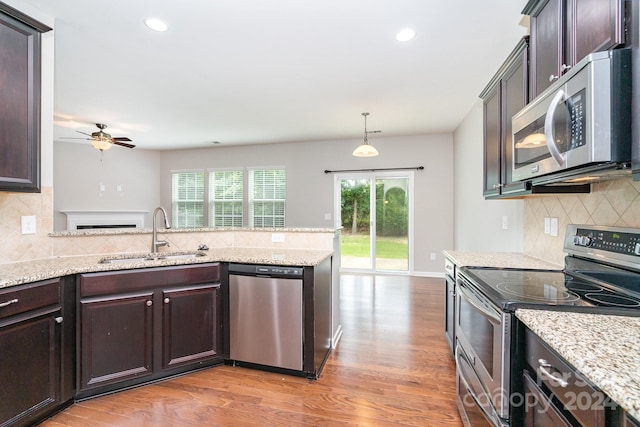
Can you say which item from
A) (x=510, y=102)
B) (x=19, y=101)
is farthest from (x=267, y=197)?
(x=510, y=102)

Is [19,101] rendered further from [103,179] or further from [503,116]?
[103,179]

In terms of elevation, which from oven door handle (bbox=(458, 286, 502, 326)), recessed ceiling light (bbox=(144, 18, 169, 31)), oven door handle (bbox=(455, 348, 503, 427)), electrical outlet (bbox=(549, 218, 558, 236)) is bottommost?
oven door handle (bbox=(455, 348, 503, 427))

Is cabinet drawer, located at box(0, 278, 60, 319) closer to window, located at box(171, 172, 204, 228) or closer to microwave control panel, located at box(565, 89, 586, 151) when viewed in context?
microwave control panel, located at box(565, 89, 586, 151)

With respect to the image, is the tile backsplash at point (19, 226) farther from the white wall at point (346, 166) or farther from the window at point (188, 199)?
the window at point (188, 199)

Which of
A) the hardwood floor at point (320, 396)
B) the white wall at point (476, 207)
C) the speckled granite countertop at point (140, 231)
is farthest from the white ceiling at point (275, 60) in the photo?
the hardwood floor at point (320, 396)

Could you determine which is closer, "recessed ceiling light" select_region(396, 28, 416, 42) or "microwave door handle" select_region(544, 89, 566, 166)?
"microwave door handle" select_region(544, 89, 566, 166)

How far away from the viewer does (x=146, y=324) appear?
6.49 ft

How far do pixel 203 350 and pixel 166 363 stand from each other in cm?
25

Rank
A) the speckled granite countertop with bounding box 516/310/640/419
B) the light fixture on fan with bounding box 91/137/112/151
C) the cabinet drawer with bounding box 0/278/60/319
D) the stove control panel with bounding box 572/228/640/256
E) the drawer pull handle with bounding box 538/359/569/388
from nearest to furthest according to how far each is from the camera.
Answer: the speckled granite countertop with bounding box 516/310/640/419 → the drawer pull handle with bounding box 538/359/569/388 → the stove control panel with bounding box 572/228/640/256 → the cabinet drawer with bounding box 0/278/60/319 → the light fixture on fan with bounding box 91/137/112/151

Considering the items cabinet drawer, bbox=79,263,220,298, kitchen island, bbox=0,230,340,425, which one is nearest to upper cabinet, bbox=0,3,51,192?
kitchen island, bbox=0,230,340,425

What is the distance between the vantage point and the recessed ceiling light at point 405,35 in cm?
223

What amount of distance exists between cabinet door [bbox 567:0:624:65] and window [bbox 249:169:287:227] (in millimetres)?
5223

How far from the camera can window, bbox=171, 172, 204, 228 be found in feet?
22.2

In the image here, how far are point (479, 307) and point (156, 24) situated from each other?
2.85 meters
